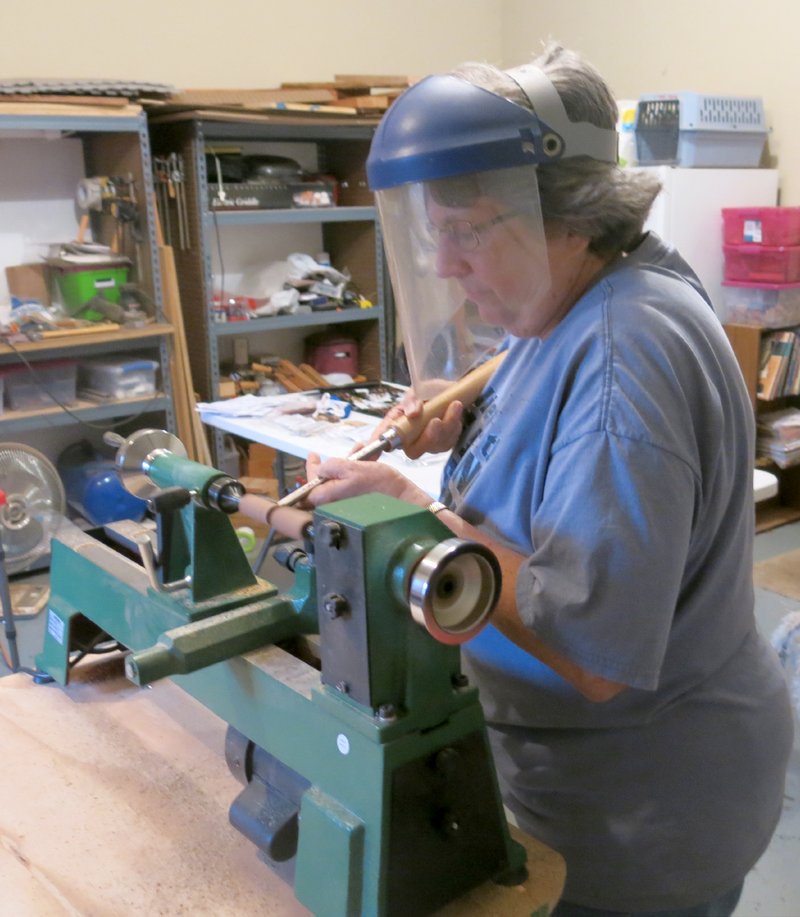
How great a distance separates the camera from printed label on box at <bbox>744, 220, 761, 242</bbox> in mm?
3652

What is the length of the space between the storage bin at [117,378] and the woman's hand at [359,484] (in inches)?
114

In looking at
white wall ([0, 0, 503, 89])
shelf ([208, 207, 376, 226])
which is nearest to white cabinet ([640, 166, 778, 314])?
shelf ([208, 207, 376, 226])

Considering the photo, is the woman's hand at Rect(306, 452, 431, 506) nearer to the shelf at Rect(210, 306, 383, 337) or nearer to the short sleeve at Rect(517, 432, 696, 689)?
the short sleeve at Rect(517, 432, 696, 689)

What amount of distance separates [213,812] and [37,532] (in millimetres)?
2560

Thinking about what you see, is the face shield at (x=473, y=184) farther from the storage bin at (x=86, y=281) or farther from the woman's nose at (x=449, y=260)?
the storage bin at (x=86, y=281)

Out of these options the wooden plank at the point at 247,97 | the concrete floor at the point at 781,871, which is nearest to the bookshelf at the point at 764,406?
the concrete floor at the point at 781,871

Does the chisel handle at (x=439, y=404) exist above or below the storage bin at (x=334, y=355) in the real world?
above

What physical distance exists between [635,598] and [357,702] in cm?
25

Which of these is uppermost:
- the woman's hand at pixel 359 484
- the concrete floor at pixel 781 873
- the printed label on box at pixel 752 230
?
the printed label on box at pixel 752 230

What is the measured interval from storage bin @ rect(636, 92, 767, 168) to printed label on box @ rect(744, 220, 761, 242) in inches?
12.8

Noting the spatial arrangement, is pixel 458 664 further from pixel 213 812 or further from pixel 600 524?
pixel 213 812

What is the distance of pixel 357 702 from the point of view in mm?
756

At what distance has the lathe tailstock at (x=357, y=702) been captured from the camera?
721 millimetres

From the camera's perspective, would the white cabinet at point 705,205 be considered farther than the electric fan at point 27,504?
Yes
